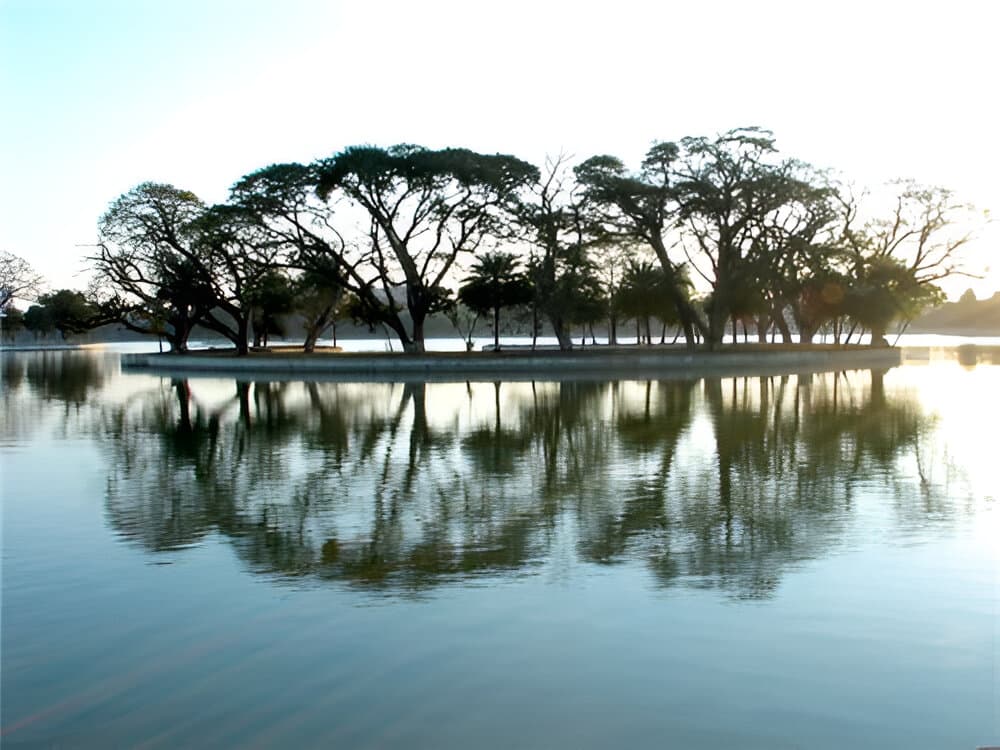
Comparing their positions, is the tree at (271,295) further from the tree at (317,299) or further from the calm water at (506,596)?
the calm water at (506,596)

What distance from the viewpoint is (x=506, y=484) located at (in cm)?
1430

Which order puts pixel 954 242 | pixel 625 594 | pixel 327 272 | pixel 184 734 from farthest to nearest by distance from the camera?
pixel 954 242 < pixel 327 272 < pixel 625 594 < pixel 184 734

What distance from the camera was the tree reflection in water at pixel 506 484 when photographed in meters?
9.73

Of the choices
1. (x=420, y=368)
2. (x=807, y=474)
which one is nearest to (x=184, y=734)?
(x=807, y=474)

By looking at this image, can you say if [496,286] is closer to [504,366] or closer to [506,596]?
[504,366]

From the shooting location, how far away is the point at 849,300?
70375 mm

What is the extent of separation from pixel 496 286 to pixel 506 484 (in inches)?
2183

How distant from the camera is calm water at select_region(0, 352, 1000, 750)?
576 centimetres

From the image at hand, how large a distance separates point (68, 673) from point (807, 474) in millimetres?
11488

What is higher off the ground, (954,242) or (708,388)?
(954,242)

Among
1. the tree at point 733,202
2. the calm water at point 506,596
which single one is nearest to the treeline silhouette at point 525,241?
the tree at point 733,202

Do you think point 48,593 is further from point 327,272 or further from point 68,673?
point 327,272

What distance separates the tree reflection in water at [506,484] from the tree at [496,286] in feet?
134

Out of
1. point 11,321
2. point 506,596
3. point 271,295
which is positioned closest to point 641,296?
point 271,295
